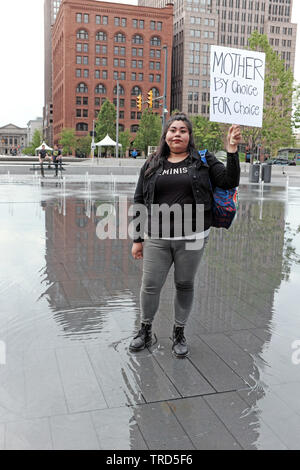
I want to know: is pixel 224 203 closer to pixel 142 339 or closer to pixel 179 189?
pixel 179 189

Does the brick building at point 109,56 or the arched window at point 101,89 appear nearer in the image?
the brick building at point 109,56

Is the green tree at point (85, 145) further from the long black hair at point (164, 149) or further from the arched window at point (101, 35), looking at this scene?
the long black hair at point (164, 149)

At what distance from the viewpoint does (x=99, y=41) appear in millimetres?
103312

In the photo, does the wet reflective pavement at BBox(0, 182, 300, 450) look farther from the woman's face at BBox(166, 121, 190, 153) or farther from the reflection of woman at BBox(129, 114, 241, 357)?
the woman's face at BBox(166, 121, 190, 153)

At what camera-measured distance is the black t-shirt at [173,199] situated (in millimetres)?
3781

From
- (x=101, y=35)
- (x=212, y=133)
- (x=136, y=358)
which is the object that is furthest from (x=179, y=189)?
(x=101, y=35)

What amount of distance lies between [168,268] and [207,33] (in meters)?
124

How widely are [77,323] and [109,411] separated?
1.74 m

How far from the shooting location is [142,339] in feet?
13.7

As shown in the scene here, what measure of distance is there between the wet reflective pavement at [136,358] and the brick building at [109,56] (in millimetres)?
99629

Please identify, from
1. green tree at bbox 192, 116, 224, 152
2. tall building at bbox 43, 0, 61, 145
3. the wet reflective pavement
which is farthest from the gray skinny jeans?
tall building at bbox 43, 0, 61, 145

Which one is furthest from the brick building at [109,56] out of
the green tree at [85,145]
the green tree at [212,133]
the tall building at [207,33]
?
the green tree at [212,133]

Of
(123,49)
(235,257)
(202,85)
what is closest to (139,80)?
(123,49)
